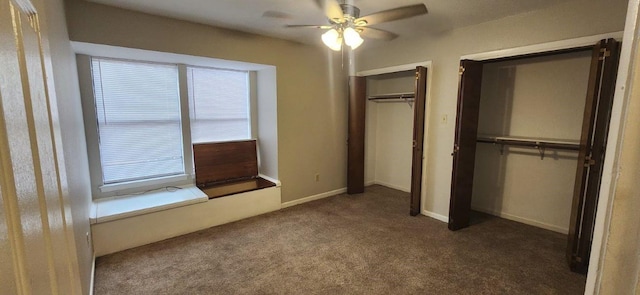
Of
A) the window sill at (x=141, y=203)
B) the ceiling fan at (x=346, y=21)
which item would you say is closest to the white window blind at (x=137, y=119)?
the window sill at (x=141, y=203)

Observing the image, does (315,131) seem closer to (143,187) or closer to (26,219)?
(143,187)

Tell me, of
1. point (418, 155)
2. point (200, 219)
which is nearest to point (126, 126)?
point (200, 219)

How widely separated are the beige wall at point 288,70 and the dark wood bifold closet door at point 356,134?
198 mm

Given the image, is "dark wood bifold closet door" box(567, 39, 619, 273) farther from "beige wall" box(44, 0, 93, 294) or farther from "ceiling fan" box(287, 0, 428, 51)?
"beige wall" box(44, 0, 93, 294)

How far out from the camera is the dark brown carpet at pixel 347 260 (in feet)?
7.30

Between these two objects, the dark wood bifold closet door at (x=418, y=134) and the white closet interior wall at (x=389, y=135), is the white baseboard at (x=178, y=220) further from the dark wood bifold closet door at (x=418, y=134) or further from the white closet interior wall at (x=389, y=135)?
the white closet interior wall at (x=389, y=135)

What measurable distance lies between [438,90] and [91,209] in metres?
4.06

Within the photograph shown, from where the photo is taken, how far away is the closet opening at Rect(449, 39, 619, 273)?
298cm

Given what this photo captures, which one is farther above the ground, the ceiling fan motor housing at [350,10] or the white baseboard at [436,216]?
the ceiling fan motor housing at [350,10]

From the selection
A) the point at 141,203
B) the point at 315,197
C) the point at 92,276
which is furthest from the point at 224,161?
the point at 92,276

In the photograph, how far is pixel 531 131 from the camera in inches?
130

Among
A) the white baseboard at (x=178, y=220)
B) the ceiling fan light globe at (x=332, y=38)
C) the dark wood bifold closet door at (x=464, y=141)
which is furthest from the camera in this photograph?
the dark wood bifold closet door at (x=464, y=141)

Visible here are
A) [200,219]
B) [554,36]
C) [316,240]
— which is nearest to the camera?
[554,36]

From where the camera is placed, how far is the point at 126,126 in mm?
3248
